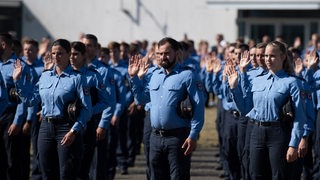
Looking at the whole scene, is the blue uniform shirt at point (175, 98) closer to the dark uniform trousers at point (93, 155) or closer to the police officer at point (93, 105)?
the police officer at point (93, 105)

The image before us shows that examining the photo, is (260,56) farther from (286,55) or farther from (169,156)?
(169,156)

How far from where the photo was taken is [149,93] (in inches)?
394

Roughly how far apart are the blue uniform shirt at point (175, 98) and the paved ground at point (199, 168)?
4231 mm

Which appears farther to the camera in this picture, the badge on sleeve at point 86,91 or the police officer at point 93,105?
the police officer at point 93,105

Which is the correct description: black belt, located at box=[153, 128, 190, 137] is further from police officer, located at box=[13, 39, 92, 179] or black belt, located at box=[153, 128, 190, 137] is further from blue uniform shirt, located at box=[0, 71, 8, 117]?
blue uniform shirt, located at box=[0, 71, 8, 117]

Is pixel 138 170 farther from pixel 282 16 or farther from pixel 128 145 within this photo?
pixel 282 16

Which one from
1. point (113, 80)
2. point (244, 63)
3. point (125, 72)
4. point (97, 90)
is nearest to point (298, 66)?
point (244, 63)

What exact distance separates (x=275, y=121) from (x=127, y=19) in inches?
847

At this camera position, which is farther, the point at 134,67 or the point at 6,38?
the point at 6,38

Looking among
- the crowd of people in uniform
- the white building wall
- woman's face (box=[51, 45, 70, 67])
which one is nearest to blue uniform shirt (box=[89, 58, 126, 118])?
the crowd of people in uniform

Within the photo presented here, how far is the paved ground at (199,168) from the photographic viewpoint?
13.6m

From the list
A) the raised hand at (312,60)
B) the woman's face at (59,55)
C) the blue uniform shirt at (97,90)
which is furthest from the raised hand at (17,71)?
the raised hand at (312,60)

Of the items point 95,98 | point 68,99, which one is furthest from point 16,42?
point 68,99

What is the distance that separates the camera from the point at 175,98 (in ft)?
30.1
